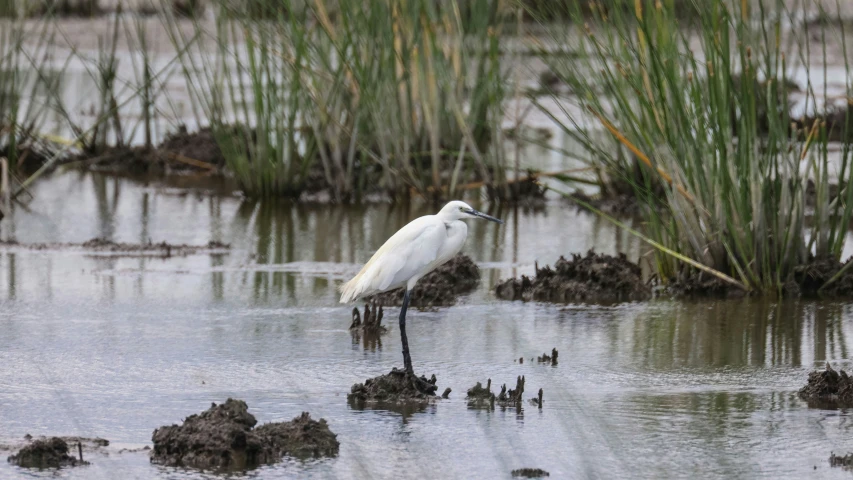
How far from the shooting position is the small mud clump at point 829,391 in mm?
5258

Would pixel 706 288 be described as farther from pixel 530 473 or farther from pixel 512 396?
pixel 530 473

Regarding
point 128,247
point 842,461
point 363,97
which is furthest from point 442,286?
point 842,461

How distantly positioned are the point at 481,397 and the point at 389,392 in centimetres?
35

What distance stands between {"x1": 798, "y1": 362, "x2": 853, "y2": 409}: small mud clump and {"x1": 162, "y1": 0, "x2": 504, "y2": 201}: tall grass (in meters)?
4.87

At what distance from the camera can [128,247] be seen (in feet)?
29.4

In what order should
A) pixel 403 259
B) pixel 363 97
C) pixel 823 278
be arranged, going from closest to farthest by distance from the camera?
1. pixel 403 259
2. pixel 823 278
3. pixel 363 97

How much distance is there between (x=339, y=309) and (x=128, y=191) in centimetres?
489

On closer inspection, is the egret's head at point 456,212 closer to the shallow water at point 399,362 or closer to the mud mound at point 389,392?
the shallow water at point 399,362

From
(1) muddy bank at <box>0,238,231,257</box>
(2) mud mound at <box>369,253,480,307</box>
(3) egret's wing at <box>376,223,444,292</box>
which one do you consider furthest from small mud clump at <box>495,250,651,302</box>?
(1) muddy bank at <box>0,238,231,257</box>

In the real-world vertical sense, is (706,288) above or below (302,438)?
above

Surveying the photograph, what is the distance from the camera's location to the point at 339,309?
7.20m

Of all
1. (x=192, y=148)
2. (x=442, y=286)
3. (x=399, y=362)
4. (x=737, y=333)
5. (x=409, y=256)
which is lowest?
(x=399, y=362)

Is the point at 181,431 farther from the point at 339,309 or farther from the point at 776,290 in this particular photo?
the point at 776,290

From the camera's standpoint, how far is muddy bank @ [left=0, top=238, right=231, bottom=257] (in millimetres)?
8828
